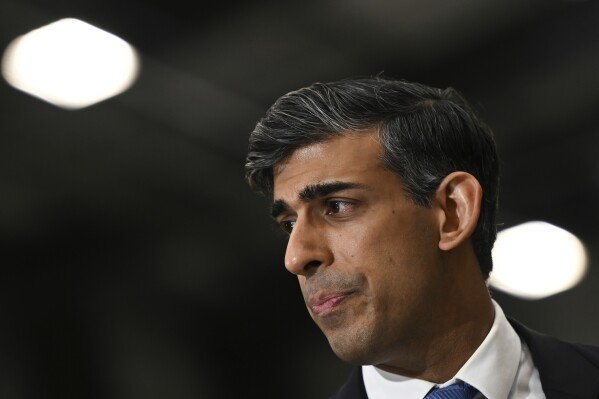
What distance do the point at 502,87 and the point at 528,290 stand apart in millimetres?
559

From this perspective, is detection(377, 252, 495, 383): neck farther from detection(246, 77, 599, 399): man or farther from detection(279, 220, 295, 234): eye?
detection(279, 220, 295, 234): eye

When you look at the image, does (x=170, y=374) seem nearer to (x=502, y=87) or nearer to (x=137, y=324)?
(x=137, y=324)

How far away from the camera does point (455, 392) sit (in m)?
1.69

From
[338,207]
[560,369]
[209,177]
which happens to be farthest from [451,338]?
[209,177]

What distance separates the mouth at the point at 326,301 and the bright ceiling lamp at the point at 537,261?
1.27m

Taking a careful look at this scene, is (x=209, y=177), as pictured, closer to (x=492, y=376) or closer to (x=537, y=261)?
(x=537, y=261)

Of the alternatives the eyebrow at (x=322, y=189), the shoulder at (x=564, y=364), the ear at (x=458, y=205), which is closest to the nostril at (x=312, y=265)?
the eyebrow at (x=322, y=189)

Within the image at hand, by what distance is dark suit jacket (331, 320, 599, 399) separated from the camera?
1696 mm

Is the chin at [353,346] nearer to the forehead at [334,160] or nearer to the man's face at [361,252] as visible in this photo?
the man's face at [361,252]

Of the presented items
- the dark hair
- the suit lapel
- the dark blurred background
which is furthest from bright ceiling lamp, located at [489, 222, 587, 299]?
the suit lapel

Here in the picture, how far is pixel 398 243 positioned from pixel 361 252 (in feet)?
0.21

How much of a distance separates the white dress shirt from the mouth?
7.3 inches

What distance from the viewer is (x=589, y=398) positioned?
169cm

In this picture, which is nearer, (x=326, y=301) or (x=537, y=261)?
(x=326, y=301)
